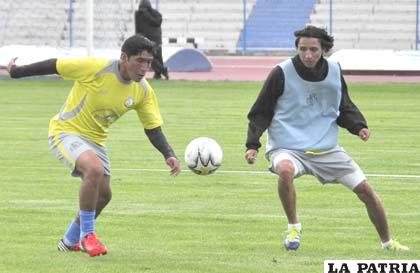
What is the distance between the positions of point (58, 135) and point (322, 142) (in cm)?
208

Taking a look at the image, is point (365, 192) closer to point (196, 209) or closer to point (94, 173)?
point (94, 173)

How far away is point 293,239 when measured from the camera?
1073 cm

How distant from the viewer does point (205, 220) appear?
12.6 metres

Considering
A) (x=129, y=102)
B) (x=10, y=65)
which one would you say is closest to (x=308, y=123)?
(x=129, y=102)

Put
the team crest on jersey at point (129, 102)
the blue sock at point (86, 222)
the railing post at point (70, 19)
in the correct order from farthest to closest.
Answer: the railing post at point (70, 19)
the team crest on jersey at point (129, 102)
the blue sock at point (86, 222)

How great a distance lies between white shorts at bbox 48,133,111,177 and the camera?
10547mm

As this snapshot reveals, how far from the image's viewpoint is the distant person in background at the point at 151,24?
Result: 3519 centimetres

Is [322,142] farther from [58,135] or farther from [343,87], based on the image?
[58,135]

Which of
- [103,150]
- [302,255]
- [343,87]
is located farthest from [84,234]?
[343,87]

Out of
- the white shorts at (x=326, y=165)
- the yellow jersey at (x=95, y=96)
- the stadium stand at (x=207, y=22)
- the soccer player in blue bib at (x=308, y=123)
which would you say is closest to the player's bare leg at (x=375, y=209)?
the soccer player in blue bib at (x=308, y=123)

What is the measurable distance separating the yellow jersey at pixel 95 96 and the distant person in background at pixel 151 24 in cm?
Result: 2431

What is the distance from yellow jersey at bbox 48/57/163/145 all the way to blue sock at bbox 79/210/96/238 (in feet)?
2.18

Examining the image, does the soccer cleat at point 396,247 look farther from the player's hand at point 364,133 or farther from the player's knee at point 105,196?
the player's knee at point 105,196

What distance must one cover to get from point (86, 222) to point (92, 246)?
223mm
